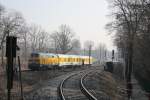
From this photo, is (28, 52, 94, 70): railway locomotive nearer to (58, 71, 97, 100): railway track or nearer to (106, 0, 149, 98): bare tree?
(106, 0, 149, 98): bare tree

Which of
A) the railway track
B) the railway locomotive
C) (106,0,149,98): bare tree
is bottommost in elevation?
the railway track

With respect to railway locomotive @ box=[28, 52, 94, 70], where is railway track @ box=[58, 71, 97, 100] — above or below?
below

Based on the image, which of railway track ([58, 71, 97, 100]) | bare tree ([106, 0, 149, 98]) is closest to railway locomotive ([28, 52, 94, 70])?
bare tree ([106, 0, 149, 98])

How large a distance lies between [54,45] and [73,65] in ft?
193

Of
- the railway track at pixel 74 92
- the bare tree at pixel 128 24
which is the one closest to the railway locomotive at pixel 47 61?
the bare tree at pixel 128 24

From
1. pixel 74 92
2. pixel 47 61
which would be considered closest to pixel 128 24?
pixel 47 61

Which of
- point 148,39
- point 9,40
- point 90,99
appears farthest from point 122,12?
point 9,40

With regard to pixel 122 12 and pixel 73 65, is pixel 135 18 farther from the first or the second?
pixel 73 65

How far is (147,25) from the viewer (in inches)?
1654

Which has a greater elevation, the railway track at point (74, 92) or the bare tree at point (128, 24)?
the bare tree at point (128, 24)

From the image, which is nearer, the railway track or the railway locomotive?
the railway track

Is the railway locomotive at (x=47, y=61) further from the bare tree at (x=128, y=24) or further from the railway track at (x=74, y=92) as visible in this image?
the railway track at (x=74, y=92)

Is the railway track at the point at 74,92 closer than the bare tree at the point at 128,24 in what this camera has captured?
Yes

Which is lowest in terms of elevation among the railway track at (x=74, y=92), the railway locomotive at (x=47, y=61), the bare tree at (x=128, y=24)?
the railway track at (x=74, y=92)
